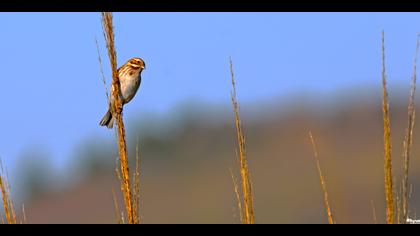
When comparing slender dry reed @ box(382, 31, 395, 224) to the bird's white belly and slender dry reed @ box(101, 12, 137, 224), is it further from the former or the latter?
the bird's white belly

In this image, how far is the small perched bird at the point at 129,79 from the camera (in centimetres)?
783

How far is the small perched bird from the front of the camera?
7.83m

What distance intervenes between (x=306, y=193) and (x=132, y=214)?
103ft

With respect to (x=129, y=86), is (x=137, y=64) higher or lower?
higher

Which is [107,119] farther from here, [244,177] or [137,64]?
[244,177]

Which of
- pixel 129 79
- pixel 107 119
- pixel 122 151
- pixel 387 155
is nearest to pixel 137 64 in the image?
pixel 129 79

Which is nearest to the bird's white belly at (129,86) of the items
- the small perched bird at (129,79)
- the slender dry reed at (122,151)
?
the small perched bird at (129,79)

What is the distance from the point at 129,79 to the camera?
786 cm

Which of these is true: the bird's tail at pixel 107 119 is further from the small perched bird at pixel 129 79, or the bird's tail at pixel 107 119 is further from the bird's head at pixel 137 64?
the bird's head at pixel 137 64

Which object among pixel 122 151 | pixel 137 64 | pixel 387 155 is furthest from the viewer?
pixel 137 64

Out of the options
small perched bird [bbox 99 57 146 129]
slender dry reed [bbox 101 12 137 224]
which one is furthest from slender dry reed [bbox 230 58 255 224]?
small perched bird [bbox 99 57 146 129]
